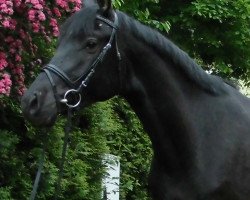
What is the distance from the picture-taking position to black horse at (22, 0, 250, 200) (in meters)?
3.96

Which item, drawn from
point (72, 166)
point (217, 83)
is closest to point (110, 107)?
point (72, 166)

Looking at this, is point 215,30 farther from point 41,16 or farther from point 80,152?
point 41,16

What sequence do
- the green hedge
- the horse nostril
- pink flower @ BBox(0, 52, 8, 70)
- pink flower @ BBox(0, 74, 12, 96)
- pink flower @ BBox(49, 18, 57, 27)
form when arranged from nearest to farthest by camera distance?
the horse nostril → pink flower @ BBox(0, 74, 12, 96) → pink flower @ BBox(0, 52, 8, 70) → pink flower @ BBox(49, 18, 57, 27) → the green hedge

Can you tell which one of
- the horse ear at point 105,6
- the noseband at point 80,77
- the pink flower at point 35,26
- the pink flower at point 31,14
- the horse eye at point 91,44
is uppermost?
the pink flower at point 31,14

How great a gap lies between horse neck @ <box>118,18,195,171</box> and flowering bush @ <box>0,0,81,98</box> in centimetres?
118

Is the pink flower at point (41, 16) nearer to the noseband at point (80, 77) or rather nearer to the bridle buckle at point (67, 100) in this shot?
the noseband at point (80, 77)

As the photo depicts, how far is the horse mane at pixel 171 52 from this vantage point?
13.9ft

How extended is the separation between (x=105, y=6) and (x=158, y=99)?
0.69 m

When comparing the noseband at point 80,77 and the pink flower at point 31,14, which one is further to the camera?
the pink flower at point 31,14

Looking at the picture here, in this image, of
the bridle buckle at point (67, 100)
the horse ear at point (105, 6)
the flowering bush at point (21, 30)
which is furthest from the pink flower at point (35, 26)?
the bridle buckle at point (67, 100)

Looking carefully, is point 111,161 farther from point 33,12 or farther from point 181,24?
point 181,24

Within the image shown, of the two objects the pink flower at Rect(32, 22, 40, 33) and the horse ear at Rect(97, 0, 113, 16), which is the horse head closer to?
the horse ear at Rect(97, 0, 113, 16)

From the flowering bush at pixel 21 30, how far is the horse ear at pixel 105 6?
1.10 meters

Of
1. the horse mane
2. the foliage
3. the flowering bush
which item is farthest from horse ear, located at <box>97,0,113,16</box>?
the foliage
